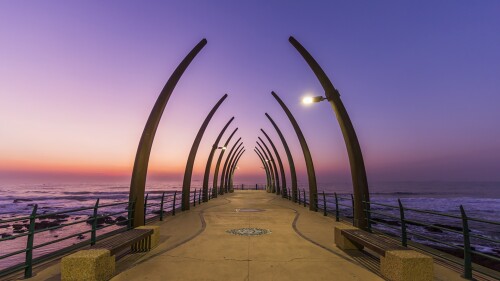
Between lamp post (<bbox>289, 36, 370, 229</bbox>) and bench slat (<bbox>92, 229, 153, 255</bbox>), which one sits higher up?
lamp post (<bbox>289, 36, 370, 229</bbox>)

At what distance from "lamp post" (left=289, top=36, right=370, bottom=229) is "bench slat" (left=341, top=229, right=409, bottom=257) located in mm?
1973

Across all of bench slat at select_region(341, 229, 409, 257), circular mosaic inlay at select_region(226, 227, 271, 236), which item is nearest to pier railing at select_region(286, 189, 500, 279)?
bench slat at select_region(341, 229, 409, 257)

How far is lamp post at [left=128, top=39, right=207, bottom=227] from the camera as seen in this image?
940 cm

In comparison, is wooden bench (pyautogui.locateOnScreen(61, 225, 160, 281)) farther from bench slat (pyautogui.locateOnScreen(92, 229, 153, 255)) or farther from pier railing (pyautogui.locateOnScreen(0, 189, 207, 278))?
pier railing (pyautogui.locateOnScreen(0, 189, 207, 278))

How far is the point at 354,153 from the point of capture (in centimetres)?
952

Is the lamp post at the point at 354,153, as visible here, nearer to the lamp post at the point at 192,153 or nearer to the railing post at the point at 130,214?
the railing post at the point at 130,214

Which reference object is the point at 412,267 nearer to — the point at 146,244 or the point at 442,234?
the point at 146,244

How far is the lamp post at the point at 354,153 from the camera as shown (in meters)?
9.17

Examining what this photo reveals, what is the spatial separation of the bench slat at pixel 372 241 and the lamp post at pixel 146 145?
6069 millimetres

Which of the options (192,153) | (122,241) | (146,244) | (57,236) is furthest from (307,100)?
(57,236)

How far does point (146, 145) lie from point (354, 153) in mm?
6701

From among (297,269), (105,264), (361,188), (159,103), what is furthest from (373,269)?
(159,103)

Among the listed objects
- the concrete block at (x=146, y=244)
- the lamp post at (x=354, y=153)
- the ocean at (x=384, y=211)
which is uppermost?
→ the lamp post at (x=354, y=153)

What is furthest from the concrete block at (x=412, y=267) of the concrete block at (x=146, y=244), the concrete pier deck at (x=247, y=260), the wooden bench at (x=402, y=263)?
the concrete block at (x=146, y=244)
